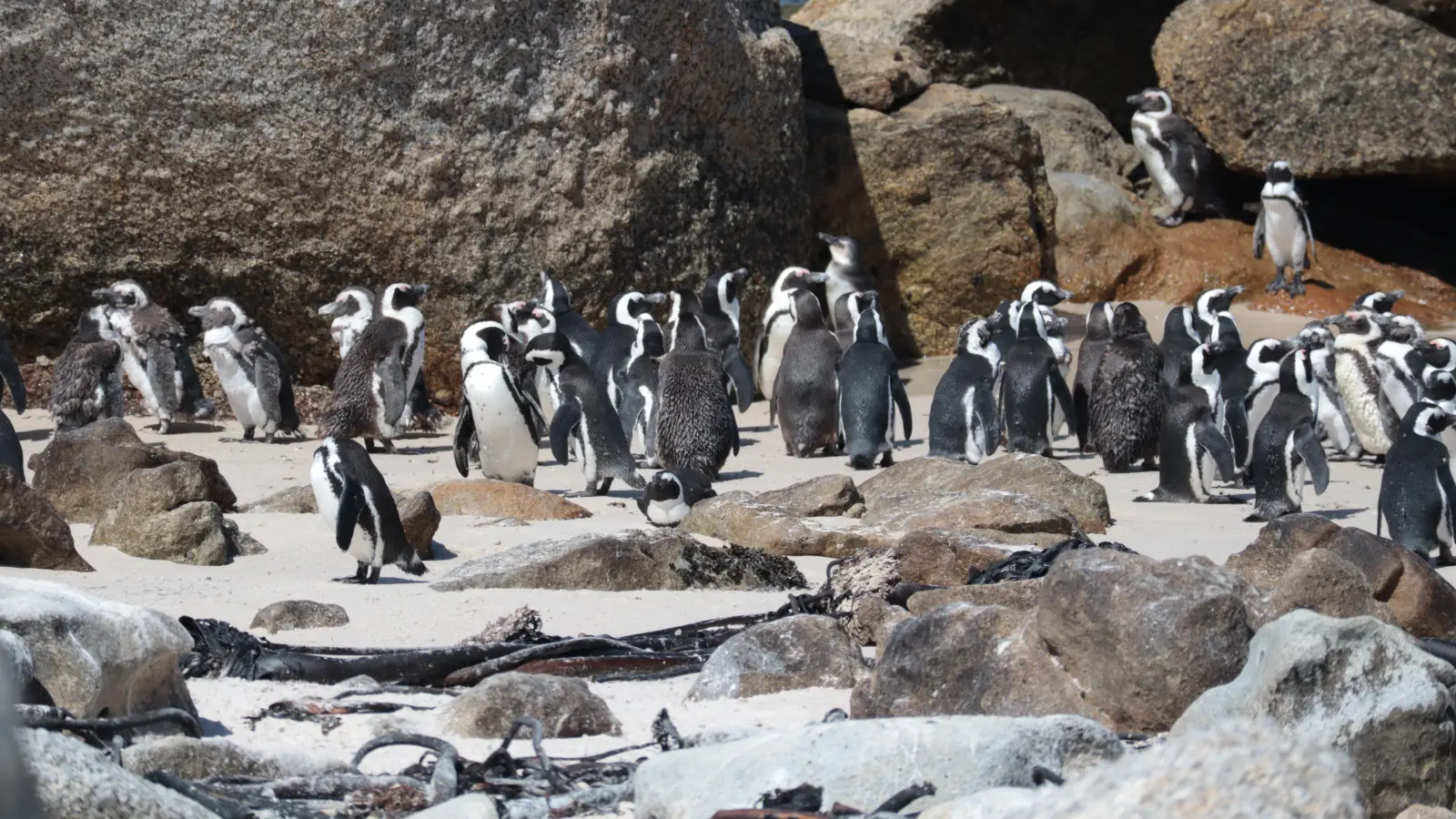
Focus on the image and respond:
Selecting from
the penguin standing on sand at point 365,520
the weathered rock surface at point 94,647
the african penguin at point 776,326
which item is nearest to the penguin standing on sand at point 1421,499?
the penguin standing on sand at point 365,520

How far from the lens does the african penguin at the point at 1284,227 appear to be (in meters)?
15.4

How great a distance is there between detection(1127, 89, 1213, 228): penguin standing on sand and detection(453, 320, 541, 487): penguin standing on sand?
926 cm

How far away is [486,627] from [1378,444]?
6917mm

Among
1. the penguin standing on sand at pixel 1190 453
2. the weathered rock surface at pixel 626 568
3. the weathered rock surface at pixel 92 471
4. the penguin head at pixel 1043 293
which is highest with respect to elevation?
the penguin head at pixel 1043 293

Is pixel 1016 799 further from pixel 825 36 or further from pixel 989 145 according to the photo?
pixel 825 36

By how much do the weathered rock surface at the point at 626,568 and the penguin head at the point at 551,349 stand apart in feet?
12.8

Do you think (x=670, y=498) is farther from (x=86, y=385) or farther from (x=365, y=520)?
(x=86, y=385)

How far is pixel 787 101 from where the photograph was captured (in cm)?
1391

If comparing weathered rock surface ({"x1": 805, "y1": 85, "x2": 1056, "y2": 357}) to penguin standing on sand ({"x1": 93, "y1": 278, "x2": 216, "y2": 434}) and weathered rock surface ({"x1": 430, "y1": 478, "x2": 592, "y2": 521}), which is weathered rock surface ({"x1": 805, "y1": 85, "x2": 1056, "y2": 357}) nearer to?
penguin standing on sand ({"x1": 93, "y1": 278, "x2": 216, "y2": 434})

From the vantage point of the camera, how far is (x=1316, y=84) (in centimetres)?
1655

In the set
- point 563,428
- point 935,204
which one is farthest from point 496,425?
point 935,204

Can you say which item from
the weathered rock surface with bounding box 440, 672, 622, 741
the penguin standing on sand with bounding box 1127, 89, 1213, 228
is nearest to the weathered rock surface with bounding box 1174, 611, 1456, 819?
the weathered rock surface with bounding box 440, 672, 622, 741

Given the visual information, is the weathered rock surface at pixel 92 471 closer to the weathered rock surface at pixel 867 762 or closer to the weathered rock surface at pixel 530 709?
the weathered rock surface at pixel 530 709

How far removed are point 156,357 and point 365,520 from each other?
553cm
